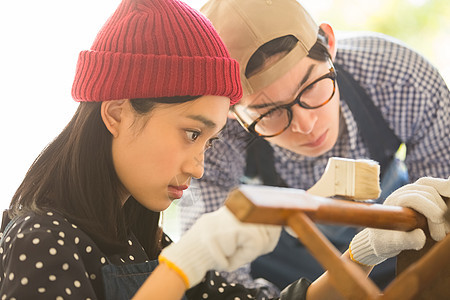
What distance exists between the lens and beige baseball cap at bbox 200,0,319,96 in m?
1.37

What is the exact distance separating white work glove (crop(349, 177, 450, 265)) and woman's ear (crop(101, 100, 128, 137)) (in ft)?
1.74

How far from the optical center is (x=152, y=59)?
3.52 feet

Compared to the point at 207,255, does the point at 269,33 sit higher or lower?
higher

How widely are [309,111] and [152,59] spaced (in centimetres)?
56

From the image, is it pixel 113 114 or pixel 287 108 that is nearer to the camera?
pixel 113 114

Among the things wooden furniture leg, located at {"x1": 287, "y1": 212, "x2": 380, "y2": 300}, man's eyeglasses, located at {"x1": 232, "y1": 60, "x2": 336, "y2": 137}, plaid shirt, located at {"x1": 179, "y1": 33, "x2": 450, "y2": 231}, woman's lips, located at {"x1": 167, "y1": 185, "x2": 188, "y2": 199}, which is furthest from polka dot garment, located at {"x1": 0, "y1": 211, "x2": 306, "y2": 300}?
plaid shirt, located at {"x1": 179, "y1": 33, "x2": 450, "y2": 231}

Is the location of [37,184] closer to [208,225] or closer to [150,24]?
[150,24]

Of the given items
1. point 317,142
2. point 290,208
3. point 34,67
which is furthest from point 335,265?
point 34,67

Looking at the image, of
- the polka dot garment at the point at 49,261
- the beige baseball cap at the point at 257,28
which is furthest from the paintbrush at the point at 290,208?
the beige baseball cap at the point at 257,28

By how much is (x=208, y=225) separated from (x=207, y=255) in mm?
42

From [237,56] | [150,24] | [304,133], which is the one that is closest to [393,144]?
[304,133]

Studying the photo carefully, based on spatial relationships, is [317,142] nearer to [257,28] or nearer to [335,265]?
[257,28]

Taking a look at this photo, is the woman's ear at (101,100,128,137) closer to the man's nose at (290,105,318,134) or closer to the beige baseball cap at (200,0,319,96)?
the beige baseball cap at (200,0,319,96)

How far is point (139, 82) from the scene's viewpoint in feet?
3.52
